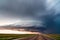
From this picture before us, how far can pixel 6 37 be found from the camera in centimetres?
1911

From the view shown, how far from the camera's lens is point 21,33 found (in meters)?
18.8

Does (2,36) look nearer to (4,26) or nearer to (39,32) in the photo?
(4,26)

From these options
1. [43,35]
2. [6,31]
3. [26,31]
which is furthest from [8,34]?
[43,35]

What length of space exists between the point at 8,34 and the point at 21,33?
110 cm

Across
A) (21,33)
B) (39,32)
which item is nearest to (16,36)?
(21,33)

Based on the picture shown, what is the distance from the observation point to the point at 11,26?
1881 cm

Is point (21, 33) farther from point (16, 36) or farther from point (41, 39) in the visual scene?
point (41, 39)

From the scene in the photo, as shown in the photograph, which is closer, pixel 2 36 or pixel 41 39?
pixel 2 36

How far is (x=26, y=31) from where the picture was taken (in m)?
18.9

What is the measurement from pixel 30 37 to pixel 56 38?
7.11 feet

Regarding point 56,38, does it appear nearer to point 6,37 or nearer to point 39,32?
point 39,32

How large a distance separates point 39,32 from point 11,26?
7.72ft

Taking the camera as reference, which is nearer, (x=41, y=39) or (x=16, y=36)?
(x=16, y=36)

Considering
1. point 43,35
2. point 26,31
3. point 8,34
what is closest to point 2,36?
point 8,34
